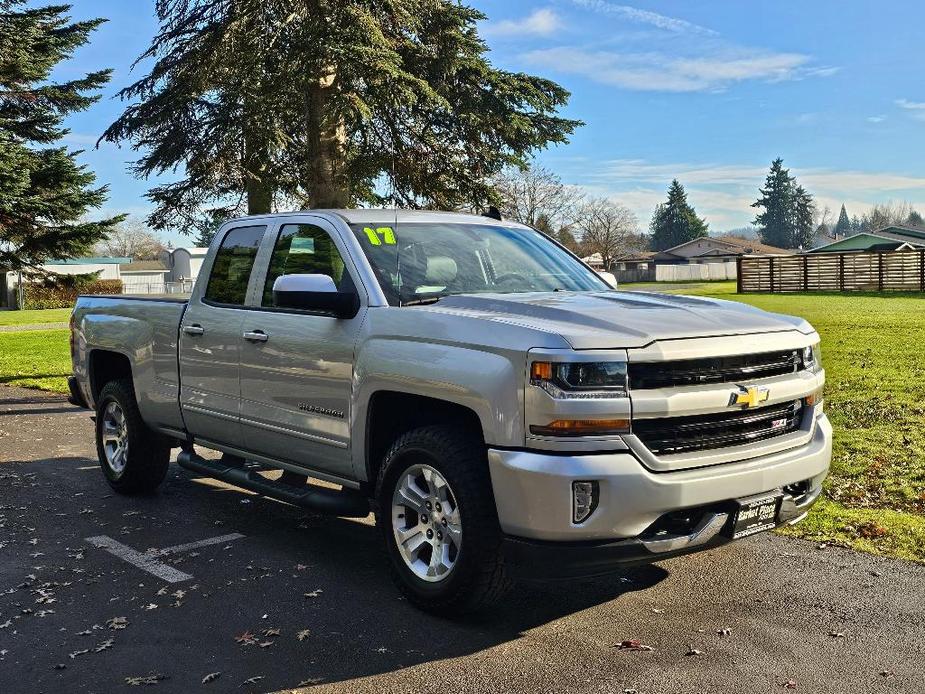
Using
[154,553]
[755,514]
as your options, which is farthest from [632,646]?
[154,553]

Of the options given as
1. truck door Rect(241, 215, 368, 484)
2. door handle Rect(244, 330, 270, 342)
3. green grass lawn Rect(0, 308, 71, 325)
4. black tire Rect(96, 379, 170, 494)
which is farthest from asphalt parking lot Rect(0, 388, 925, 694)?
green grass lawn Rect(0, 308, 71, 325)

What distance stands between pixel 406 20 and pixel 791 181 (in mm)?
134988

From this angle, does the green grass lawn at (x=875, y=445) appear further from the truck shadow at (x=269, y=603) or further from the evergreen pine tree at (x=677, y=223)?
the evergreen pine tree at (x=677, y=223)

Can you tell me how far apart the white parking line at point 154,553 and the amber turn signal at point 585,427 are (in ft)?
8.39

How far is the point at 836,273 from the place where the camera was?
47.9m

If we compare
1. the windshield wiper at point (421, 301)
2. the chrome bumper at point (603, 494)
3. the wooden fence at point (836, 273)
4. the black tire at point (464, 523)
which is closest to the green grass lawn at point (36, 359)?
the windshield wiper at point (421, 301)

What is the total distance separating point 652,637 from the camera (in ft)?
14.5

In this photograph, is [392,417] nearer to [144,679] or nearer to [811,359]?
[144,679]

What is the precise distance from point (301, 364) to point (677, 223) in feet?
425

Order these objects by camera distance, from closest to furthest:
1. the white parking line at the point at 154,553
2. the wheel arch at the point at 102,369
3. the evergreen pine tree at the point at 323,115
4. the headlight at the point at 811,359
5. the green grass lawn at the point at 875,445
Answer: the headlight at the point at 811,359, the white parking line at the point at 154,553, the green grass lawn at the point at 875,445, the wheel arch at the point at 102,369, the evergreen pine tree at the point at 323,115

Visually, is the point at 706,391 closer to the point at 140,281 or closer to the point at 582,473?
the point at 582,473

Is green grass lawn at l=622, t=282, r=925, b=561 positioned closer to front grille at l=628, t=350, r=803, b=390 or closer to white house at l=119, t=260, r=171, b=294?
front grille at l=628, t=350, r=803, b=390

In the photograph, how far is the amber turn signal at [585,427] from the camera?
13.5ft

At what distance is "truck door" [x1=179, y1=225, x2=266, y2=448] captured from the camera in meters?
6.16
